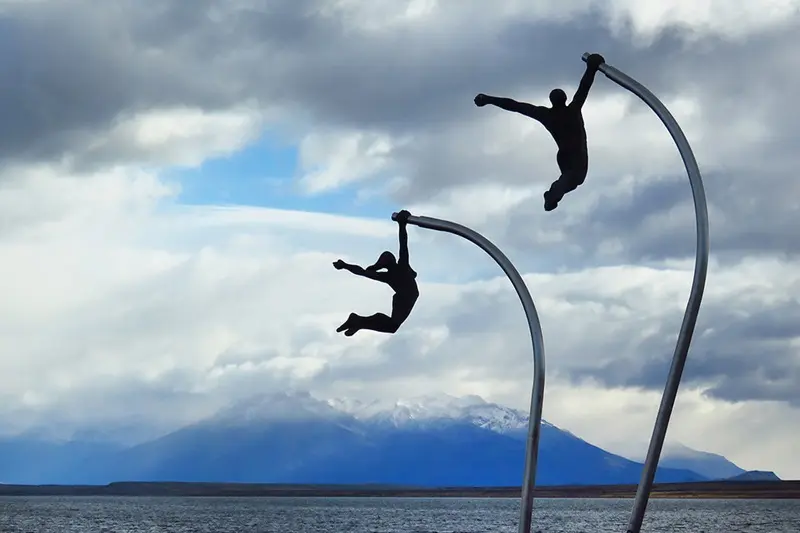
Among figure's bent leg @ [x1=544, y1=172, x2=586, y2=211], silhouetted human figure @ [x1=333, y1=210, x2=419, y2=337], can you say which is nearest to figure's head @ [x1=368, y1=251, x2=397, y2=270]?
silhouetted human figure @ [x1=333, y1=210, x2=419, y2=337]

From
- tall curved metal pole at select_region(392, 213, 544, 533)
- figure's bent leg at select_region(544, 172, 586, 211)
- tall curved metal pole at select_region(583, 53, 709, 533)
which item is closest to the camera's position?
tall curved metal pole at select_region(583, 53, 709, 533)

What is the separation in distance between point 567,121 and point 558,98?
1.03 ft

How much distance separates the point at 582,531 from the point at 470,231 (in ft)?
570

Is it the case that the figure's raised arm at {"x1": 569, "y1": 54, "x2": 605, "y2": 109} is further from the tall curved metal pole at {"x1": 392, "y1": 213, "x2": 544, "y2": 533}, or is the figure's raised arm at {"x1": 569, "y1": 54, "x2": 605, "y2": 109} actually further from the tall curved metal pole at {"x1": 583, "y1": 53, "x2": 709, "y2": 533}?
the tall curved metal pole at {"x1": 392, "y1": 213, "x2": 544, "y2": 533}

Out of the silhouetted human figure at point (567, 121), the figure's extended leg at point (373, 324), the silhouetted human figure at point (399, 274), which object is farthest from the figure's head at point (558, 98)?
the figure's extended leg at point (373, 324)

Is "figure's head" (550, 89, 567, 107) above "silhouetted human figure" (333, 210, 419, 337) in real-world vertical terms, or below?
above

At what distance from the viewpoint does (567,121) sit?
1566cm

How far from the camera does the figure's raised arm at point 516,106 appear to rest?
15781 mm

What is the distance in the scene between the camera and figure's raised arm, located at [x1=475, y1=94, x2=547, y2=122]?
621 inches

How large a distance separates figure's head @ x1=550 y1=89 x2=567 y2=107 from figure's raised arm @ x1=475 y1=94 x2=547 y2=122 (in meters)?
0.17

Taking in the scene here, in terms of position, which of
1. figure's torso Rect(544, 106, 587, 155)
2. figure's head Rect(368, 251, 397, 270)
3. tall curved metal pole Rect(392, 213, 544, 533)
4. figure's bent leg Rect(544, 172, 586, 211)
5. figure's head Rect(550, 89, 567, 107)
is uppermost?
figure's head Rect(550, 89, 567, 107)

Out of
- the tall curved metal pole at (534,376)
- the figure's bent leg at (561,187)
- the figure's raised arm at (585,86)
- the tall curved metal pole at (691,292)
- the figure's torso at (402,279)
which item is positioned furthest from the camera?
the figure's torso at (402,279)

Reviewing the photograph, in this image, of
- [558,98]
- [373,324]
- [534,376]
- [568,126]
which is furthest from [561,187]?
[373,324]

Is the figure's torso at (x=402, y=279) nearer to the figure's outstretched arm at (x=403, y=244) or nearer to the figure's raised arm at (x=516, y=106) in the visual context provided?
the figure's outstretched arm at (x=403, y=244)
